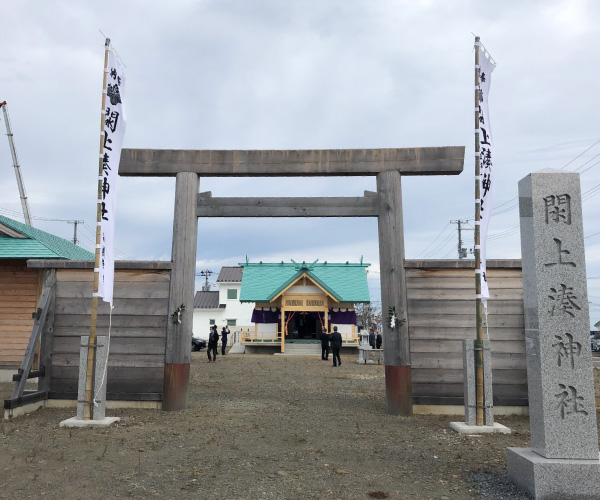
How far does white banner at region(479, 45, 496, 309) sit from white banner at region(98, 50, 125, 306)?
594 cm

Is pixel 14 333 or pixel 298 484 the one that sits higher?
pixel 14 333

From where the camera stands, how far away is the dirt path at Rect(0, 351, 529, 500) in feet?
16.6

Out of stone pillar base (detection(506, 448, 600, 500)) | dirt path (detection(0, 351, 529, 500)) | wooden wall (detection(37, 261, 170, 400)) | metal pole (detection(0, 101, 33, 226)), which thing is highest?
metal pole (detection(0, 101, 33, 226))

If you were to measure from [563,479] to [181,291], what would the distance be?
22.4 feet

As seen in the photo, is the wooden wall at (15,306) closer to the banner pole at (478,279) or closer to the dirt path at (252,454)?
the dirt path at (252,454)

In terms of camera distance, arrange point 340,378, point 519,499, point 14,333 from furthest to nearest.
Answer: point 340,378 → point 14,333 → point 519,499

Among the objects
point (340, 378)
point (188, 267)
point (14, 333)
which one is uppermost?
point (188, 267)

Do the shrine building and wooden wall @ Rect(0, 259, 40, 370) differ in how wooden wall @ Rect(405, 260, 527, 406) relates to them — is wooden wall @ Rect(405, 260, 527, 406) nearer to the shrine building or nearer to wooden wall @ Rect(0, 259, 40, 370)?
wooden wall @ Rect(0, 259, 40, 370)

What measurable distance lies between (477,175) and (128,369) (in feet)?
23.4

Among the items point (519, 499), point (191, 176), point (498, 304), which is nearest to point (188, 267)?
point (191, 176)

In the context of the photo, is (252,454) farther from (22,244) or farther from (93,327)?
(22,244)

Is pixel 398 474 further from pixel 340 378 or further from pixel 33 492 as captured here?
pixel 340 378

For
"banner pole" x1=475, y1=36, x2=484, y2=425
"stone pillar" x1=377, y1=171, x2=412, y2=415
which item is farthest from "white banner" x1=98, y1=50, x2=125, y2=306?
"banner pole" x1=475, y1=36, x2=484, y2=425

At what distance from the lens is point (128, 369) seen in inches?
370
